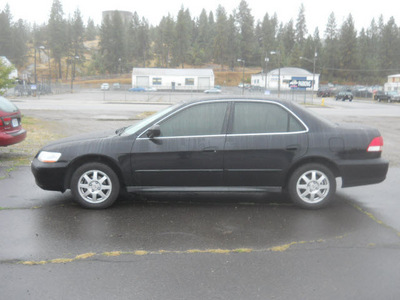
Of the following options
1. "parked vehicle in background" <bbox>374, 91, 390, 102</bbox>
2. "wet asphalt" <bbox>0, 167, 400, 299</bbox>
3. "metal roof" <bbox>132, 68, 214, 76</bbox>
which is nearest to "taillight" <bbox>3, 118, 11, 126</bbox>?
"wet asphalt" <bbox>0, 167, 400, 299</bbox>

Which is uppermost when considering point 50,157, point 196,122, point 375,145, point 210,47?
point 210,47

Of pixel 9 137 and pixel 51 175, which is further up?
pixel 9 137

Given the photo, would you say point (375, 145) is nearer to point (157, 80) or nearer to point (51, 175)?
point (51, 175)

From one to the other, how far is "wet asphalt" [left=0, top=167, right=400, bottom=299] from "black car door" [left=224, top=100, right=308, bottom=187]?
0.47 metres

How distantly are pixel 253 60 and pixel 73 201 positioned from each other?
133 meters

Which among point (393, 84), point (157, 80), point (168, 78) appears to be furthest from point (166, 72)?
point (393, 84)

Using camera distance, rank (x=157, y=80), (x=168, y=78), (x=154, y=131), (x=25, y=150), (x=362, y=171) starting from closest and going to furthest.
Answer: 1. (x=154, y=131)
2. (x=362, y=171)
3. (x=25, y=150)
4. (x=157, y=80)
5. (x=168, y=78)

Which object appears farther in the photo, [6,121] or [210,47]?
[210,47]

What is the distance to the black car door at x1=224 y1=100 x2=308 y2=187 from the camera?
5.64 metres

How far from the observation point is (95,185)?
565 cm

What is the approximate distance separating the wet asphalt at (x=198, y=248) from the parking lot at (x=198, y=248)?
0.01 metres

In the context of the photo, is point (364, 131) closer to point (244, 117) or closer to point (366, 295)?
point (244, 117)

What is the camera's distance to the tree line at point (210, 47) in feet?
374

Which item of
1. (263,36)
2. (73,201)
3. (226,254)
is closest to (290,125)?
(226,254)
